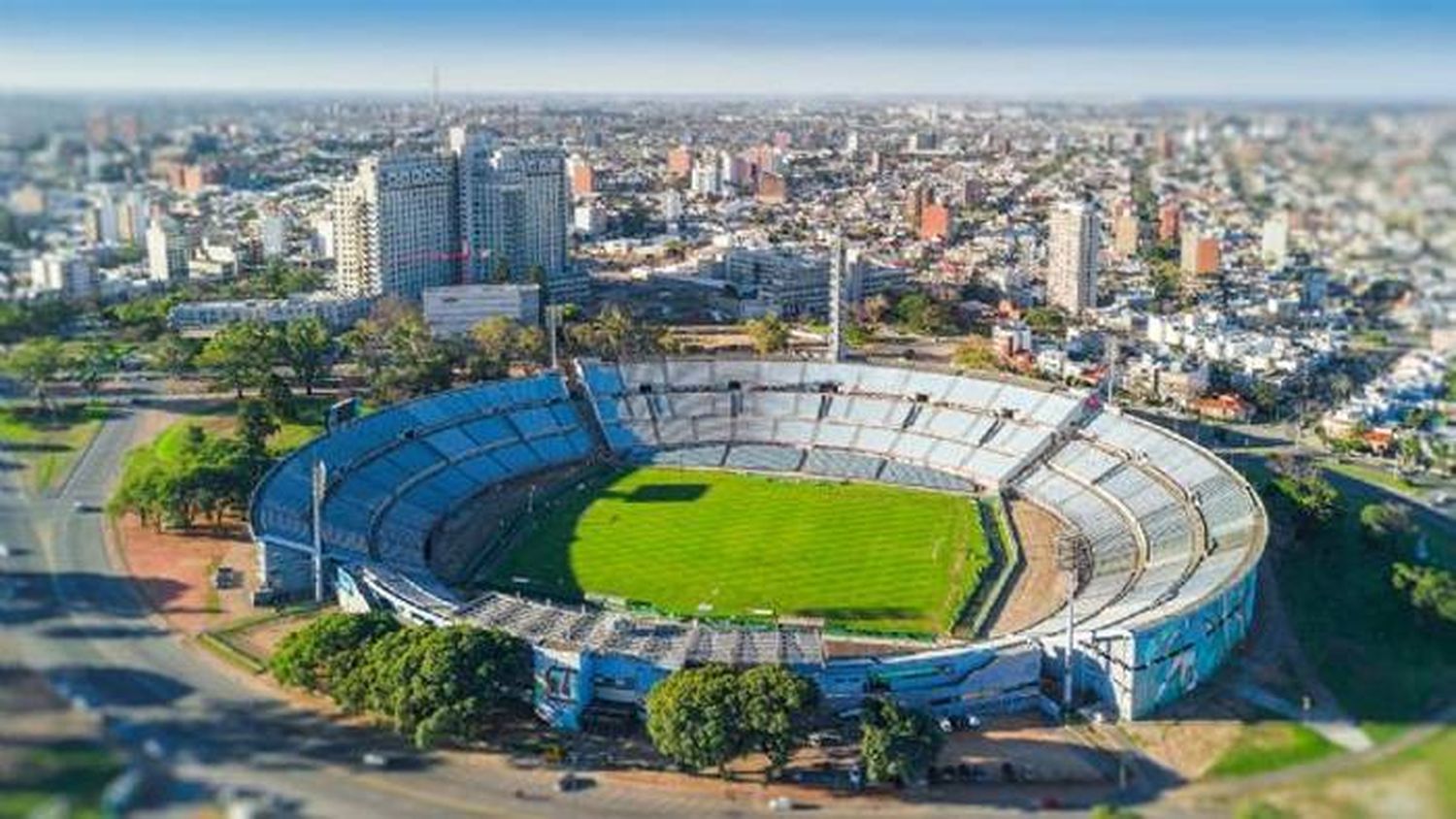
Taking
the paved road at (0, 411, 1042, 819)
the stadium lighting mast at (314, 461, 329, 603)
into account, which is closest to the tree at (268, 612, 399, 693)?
the paved road at (0, 411, 1042, 819)

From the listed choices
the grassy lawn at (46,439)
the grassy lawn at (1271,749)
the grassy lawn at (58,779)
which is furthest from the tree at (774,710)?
the grassy lawn at (46,439)

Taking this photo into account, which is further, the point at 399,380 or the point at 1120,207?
the point at 1120,207

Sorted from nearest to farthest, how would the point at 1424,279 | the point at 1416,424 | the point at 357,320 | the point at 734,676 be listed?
the point at 734,676, the point at 1424,279, the point at 1416,424, the point at 357,320

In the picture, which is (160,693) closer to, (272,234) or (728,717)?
(728,717)

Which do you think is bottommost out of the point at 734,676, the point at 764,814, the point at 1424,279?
the point at 764,814

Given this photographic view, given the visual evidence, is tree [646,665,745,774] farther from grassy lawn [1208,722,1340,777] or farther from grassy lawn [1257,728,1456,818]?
grassy lawn [1257,728,1456,818]

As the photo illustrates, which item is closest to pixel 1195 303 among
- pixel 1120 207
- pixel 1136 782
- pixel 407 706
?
pixel 1120 207

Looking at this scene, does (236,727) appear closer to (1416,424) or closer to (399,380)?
(399,380)
